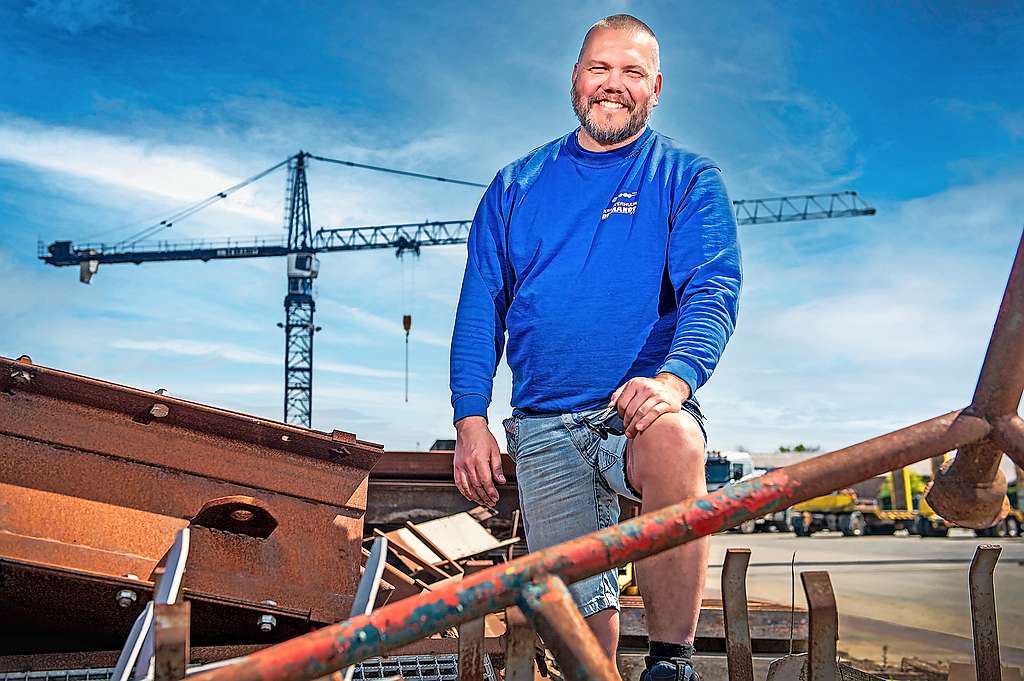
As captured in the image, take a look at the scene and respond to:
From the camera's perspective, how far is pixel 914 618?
8.98 metres

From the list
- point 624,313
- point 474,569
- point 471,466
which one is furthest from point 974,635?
point 474,569

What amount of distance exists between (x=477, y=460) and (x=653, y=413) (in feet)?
1.85

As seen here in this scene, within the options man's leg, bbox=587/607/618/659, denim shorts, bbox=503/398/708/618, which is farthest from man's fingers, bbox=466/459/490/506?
man's leg, bbox=587/607/618/659

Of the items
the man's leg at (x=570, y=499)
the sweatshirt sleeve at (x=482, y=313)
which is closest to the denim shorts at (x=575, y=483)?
the man's leg at (x=570, y=499)

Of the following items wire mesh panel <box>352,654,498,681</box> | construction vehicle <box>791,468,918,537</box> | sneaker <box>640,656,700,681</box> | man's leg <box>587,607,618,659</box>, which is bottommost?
wire mesh panel <box>352,654,498,681</box>

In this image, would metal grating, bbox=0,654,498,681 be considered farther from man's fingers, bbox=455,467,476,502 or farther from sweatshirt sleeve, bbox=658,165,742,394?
sweatshirt sleeve, bbox=658,165,742,394

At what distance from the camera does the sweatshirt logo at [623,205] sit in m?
2.15

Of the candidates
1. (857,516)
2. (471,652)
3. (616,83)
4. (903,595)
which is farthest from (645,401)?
(857,516)

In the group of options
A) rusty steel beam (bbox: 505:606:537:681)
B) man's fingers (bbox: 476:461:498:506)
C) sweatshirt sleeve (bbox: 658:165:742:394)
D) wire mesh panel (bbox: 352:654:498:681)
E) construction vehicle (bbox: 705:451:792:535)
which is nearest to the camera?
rusty steel beam (bbox: 505:606:537:681)

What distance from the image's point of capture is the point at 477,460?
84.4 inches

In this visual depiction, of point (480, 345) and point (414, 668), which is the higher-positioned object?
point (480, 345)

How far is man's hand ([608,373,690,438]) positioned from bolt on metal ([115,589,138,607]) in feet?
4.78

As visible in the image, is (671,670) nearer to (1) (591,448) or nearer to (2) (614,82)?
(1) (591,448)

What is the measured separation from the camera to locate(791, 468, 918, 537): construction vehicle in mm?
26875
